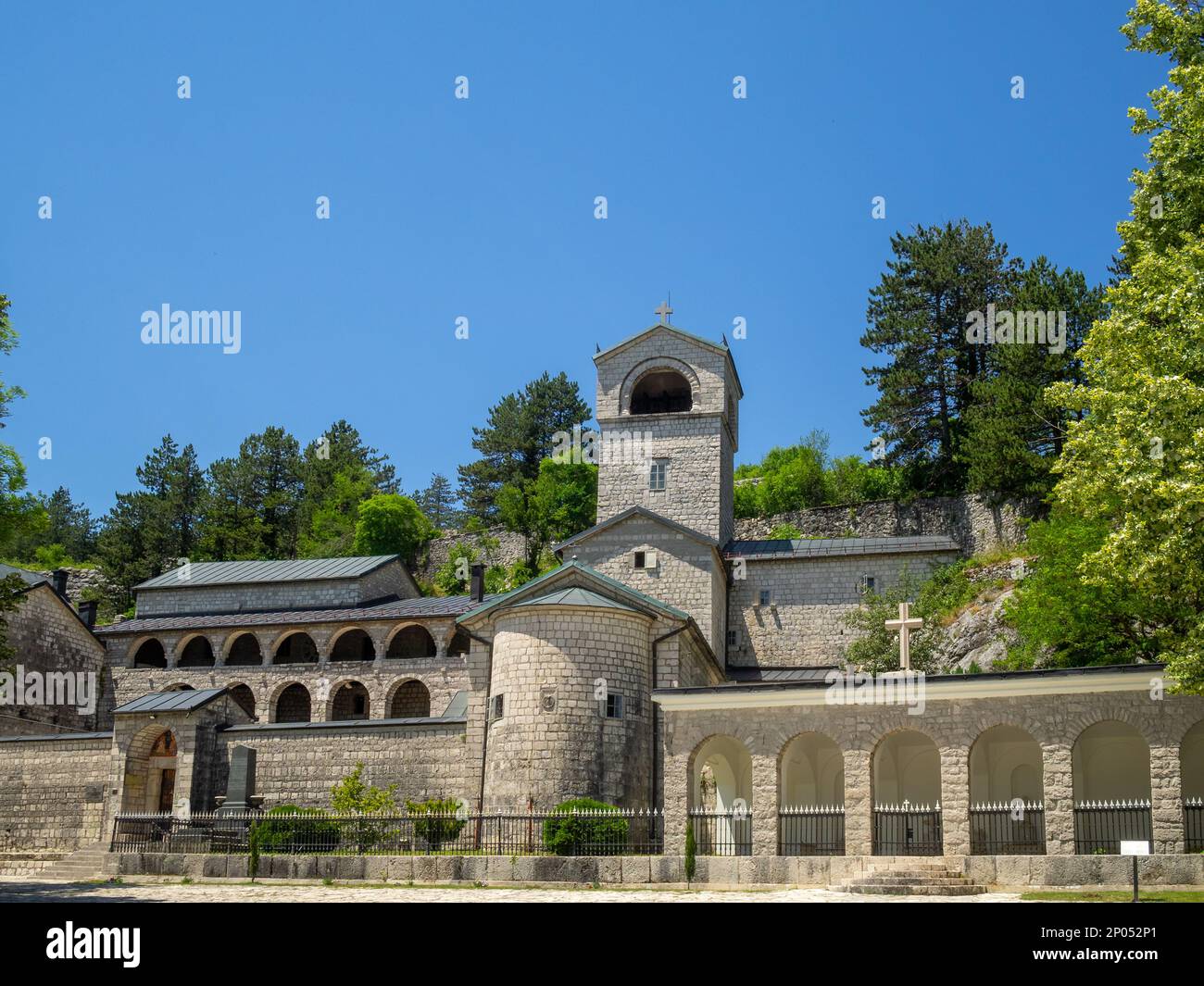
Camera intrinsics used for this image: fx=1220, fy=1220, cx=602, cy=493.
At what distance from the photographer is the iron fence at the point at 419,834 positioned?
20188 millimetres

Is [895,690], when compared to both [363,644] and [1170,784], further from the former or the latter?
[363,644]

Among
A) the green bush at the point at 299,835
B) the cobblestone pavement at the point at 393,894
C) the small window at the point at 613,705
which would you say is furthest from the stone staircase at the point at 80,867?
the small window at the point at 613,705

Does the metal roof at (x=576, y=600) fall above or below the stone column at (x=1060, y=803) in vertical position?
above

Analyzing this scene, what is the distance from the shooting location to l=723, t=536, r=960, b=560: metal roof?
3706 cm

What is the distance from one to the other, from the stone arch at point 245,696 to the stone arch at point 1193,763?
29.2 meters

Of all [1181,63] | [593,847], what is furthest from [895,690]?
[1181,63]

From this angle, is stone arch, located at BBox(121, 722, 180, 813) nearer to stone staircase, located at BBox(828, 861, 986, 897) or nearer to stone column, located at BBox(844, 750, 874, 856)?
stone column, located at BBox(844, 750, 874, 856)

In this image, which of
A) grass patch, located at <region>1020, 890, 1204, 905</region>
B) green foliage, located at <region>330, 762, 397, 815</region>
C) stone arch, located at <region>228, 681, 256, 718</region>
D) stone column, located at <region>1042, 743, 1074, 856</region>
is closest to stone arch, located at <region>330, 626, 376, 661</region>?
stone arch, located at <region>228, 681, 256, 718</region>

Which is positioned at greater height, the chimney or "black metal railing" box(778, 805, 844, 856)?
the chimney

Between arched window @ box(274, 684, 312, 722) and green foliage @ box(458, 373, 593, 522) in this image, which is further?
green foliage @ box(458, 373, 593, 522)

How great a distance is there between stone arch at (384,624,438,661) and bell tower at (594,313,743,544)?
34.8 ft

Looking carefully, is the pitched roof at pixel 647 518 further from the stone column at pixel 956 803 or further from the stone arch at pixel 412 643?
the stone column at pixel 956 803

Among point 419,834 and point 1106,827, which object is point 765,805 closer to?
point 1106,827
